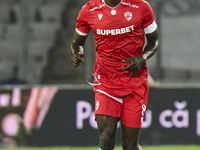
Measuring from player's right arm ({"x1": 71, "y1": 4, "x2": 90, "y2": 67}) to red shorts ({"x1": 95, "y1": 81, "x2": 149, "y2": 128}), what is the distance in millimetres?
443

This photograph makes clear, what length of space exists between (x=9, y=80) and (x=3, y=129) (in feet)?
3.63

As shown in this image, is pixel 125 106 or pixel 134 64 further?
pixel 125 106

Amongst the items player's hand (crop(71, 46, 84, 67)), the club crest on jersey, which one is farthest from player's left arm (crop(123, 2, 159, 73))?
player's hand (crop(71, 46, 84, 67))

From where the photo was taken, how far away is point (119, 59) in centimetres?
519

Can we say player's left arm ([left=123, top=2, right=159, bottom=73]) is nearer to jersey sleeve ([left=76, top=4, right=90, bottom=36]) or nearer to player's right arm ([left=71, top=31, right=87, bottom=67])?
player's right arm ([left=71, top=31, right=87, bottom=67])

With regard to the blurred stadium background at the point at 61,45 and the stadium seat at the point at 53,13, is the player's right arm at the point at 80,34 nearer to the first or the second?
the blurred stadium background at the point at 61,45

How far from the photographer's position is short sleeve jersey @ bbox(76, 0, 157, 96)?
5137mm

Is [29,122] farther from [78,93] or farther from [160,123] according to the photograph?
[160,123]

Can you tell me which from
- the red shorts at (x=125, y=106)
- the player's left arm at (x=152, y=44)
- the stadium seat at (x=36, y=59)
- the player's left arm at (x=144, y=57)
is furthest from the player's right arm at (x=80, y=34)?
the stadium seat at (x=36, y=59)

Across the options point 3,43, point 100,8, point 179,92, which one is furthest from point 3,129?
point 100,8

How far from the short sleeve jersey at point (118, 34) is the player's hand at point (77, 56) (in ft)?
0.74

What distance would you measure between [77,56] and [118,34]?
1.67 ft

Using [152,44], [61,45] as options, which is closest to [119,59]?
[152,44]

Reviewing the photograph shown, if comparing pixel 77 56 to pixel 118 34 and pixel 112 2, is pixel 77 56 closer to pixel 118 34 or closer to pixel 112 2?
pixel 118 34
